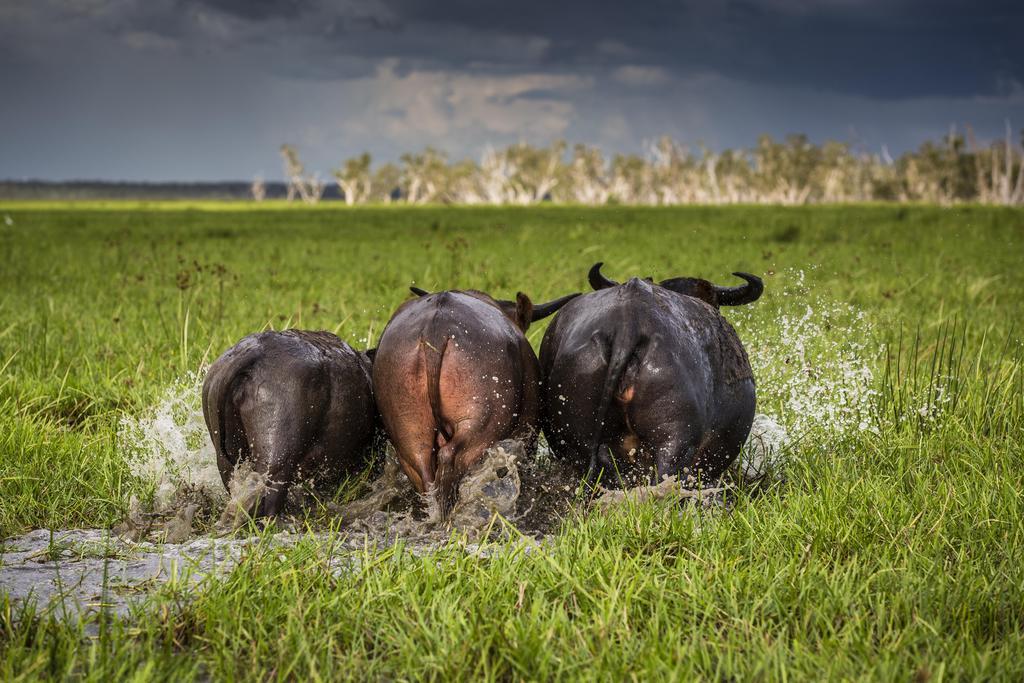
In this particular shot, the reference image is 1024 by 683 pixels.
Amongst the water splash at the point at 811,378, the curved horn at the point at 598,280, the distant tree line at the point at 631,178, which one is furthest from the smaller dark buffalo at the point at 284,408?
the distant tree line at the point at 631,178

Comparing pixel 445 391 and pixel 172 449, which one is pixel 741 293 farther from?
pixel 172 449

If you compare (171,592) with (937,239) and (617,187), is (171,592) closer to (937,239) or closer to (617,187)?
(937,239)

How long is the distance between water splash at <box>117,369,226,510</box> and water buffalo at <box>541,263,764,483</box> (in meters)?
1.94

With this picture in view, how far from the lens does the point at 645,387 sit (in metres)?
4.10

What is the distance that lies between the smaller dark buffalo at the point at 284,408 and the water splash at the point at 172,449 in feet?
2.17

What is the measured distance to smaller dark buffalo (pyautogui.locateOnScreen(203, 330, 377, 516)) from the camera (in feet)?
14.2

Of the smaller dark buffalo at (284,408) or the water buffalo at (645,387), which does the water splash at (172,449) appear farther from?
the water buffalo at (645,387)

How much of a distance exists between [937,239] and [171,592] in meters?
25.2

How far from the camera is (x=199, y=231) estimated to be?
35.7 meters

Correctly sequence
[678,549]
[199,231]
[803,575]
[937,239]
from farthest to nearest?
[199,231]
[937,239]
[678,549]
[803,575]

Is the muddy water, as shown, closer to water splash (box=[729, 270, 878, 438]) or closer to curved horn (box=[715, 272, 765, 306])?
curved horn (box=[715, 272, 765, 306])

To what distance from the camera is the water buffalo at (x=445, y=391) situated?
410 centimetres

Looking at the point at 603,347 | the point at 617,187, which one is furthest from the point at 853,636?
the point at 617,187

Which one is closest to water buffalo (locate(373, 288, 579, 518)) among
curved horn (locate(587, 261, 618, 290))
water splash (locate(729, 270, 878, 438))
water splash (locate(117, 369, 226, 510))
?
curved horn (locate(587, 261, 618, 290))
